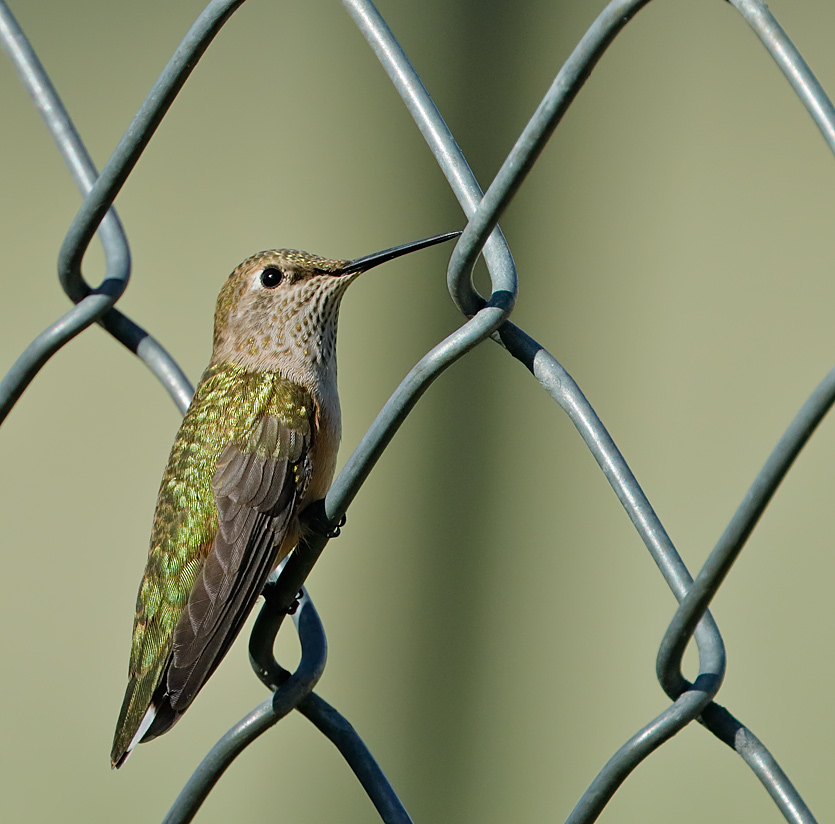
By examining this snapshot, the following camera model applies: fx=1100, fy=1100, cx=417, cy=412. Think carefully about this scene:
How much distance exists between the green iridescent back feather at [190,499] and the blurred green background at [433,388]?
55.2 inches

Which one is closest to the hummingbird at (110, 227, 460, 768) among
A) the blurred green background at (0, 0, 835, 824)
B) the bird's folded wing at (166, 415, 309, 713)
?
the bird's folded wing at (166, 415, 309, 713)

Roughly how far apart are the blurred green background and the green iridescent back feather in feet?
4.60

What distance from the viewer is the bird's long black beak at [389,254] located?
3.28ft

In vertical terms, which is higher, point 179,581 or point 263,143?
point 263,143

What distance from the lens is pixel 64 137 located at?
1.13 m

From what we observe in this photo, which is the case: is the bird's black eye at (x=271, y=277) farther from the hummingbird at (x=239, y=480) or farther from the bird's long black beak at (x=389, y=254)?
the bird's long black beak at (x=389, y=254)

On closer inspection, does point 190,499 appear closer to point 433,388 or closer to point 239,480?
point 239,480

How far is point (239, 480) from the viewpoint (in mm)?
1365

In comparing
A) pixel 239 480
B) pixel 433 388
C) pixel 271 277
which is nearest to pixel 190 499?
pixel 239 480

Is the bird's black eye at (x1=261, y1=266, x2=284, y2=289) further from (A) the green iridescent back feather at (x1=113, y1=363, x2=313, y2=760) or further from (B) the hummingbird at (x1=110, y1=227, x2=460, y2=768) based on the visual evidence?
(A) the green iridescent back feather at (x1=113, y1=363, x2=313, y2=760)

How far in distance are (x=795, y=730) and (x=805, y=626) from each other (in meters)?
0.26

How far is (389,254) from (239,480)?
365mm

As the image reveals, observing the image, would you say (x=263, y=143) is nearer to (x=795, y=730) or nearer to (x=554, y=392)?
(x=795, y=730)

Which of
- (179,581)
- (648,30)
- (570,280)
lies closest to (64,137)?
(179,581)
